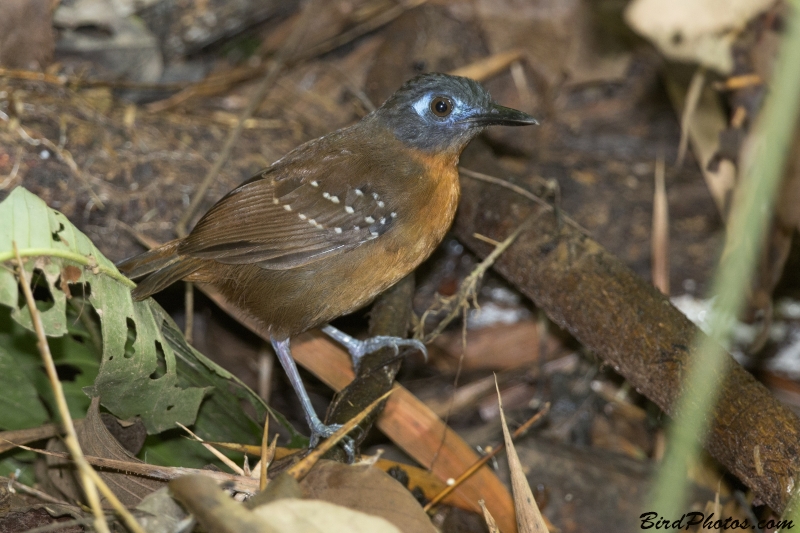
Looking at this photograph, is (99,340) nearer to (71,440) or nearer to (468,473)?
(71,440)

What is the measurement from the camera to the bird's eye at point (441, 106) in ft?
11.0

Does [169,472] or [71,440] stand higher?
[71,440]

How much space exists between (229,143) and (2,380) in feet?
5.86

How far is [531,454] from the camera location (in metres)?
3.74

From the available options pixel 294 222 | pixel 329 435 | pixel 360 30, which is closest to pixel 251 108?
pixel 360 30

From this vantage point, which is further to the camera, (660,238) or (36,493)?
(660,238)

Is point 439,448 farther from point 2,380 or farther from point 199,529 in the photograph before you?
point 2,380

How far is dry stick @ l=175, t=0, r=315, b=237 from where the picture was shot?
3.88m

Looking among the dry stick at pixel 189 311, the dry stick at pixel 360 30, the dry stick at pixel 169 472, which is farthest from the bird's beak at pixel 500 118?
the dry stick at pixel 360 30

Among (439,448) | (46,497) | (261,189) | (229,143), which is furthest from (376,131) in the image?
(46,497)

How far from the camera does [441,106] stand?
3.35 metres

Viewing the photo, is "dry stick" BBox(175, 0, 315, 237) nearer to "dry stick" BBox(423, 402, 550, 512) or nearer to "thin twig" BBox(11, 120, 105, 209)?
"thin twig" BBox(11, 120, 105, 209)

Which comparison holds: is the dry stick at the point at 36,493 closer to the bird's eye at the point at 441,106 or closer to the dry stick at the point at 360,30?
the bird's eye at the point at 441,106

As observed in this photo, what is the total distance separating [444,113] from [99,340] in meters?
1.85
